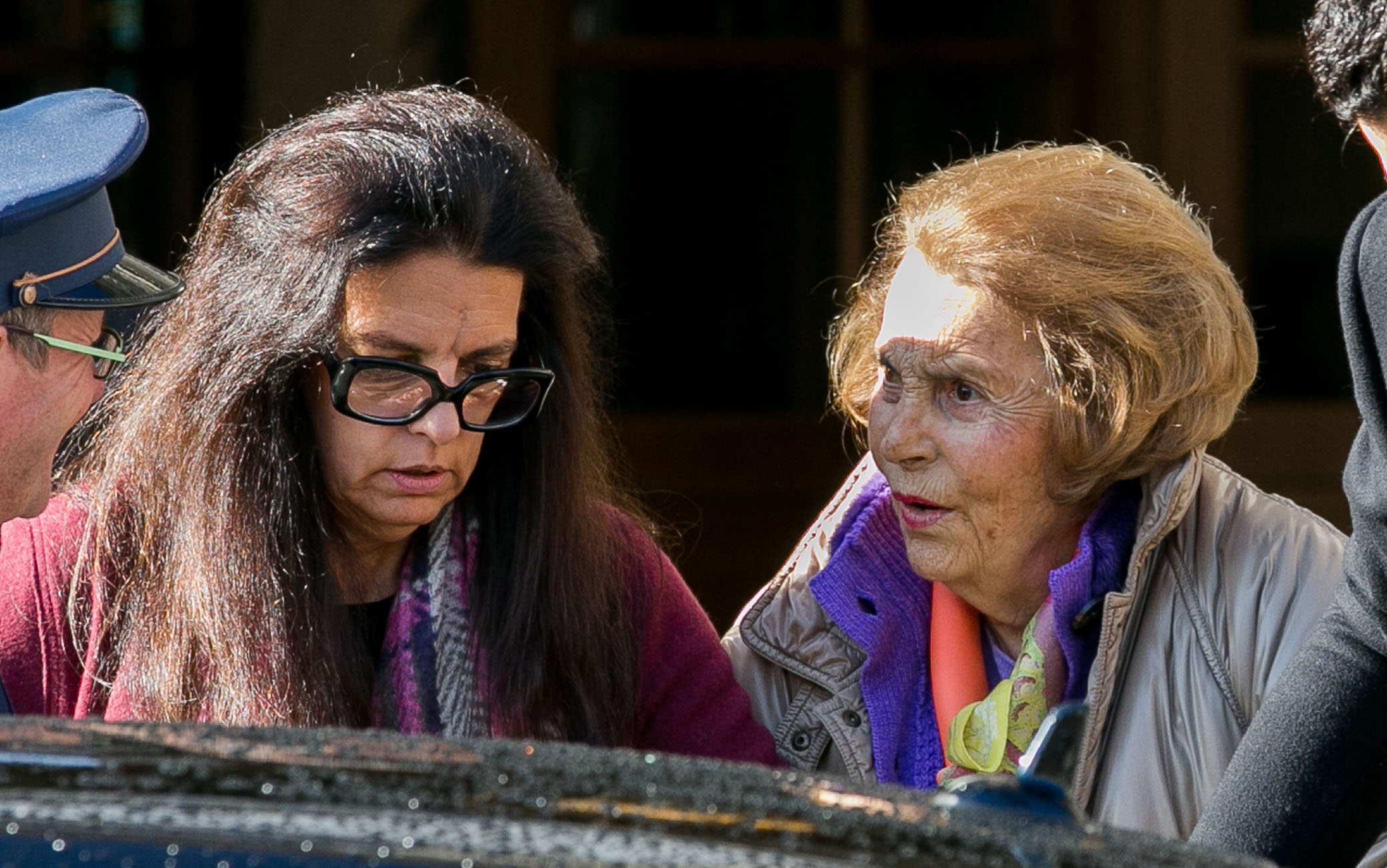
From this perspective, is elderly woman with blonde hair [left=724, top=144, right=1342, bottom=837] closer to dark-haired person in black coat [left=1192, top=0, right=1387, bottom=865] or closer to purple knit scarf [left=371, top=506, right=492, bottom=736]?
dark-haired person in black coat [left=1192, top=0, right=1387, bottom=865]

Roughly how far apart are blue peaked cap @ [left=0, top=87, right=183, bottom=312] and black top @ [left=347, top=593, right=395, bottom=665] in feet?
1.73

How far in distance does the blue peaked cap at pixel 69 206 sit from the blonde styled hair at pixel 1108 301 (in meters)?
1.18

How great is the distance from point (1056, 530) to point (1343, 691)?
640mm

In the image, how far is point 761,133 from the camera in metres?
5.02

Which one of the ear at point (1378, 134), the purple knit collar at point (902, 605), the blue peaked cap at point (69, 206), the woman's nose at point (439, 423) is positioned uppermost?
the ear at point (1378, 134)

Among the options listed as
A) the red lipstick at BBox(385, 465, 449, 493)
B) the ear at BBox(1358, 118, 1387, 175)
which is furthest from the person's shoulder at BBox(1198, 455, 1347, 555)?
the red lipstick at BBox(385, 465, 449, 493)

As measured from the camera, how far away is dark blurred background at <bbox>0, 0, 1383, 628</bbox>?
→ 4.66m

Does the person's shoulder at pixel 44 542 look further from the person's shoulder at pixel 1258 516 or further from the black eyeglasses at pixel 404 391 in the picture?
the person's shoulder at pixel 1258 516

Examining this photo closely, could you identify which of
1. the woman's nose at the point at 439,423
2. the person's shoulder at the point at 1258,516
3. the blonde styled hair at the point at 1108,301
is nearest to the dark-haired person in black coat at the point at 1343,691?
the person's shoulder at the point at 1258,516

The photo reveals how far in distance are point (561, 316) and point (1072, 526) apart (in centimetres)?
84

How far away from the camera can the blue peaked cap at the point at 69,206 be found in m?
2.16

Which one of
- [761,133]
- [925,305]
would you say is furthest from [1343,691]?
[761,133]

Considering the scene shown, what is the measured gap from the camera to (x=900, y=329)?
2725 millimetres

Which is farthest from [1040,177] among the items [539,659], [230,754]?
[230,754]
